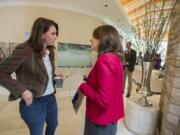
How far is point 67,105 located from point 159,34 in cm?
235

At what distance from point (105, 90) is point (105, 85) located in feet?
0.11

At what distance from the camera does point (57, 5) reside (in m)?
4.13

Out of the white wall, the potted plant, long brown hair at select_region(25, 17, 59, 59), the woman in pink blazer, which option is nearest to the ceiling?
the white wall

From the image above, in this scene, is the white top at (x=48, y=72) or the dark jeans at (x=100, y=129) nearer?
the dark jeans at (x=100, y=129)

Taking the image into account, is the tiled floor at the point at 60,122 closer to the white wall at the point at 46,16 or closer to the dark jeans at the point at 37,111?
the white wall at the point at 46,16

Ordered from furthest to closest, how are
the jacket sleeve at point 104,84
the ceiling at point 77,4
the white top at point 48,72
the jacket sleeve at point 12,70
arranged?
the ceiling at point 77,4
the white top at point 48,72
the jacket sleeve at point 12,70
the jacket sleeve at point 104,84

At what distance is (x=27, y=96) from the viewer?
1.24 metres

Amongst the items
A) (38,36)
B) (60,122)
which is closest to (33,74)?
(38,36)

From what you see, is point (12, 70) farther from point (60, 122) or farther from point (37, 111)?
point (60, 122)

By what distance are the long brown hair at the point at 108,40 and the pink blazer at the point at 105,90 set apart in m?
0.06

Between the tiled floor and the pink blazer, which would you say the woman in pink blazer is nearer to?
the pink blazer

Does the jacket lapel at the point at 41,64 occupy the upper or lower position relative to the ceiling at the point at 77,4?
lower

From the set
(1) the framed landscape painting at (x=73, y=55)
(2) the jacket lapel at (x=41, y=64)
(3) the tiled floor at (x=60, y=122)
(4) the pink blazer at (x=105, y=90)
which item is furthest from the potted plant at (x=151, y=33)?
(1) the framed landscape painting at (x=73, y=55)

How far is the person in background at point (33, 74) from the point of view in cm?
124
